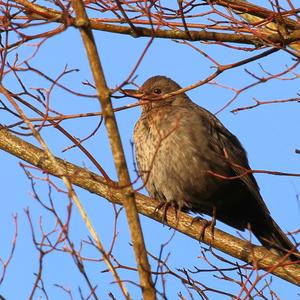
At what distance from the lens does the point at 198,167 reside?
6.82 metres

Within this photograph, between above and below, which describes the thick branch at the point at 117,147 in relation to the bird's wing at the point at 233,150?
below

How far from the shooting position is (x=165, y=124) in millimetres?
6879

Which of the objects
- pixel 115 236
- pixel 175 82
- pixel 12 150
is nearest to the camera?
pixel 115 236

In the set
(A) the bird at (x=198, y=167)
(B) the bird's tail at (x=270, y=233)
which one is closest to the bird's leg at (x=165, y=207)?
(A) the bird at (x=198, y=167)

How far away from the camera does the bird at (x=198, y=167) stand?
6711mm

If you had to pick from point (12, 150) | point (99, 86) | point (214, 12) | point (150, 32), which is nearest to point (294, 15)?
point (214, 12)

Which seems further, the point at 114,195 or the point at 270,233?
the point at 270,233

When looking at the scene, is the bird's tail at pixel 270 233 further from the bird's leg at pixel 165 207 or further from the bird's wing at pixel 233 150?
the bird's leg at pixel 165 207

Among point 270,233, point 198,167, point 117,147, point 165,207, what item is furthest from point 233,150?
point 117,147

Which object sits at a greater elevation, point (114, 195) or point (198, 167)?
point (198, 167)

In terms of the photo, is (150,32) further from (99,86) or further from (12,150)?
(12,150)

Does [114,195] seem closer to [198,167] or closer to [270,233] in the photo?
[198,167]

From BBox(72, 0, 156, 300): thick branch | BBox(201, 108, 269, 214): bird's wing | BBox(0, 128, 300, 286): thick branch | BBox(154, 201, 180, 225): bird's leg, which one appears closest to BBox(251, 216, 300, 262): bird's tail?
BBox(201, 108, 269, 214): bird's wing

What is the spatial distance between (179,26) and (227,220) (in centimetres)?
300
